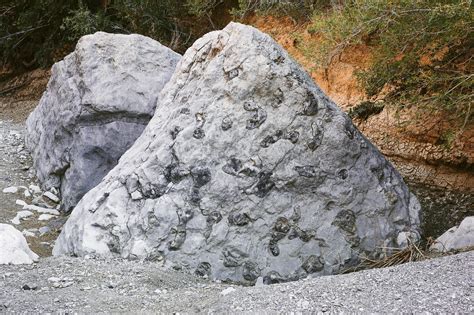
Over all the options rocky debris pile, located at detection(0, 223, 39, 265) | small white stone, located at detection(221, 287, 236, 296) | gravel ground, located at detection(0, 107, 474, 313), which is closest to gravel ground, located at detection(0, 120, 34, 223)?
rocky debris pile, located at detection(0, 223, 39, 265)

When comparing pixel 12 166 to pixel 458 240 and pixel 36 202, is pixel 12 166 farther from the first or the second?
pixel 458 240

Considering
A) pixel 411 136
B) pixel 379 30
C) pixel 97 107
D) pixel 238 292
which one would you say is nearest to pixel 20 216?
pixel 97 107

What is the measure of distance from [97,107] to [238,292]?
9.92ft

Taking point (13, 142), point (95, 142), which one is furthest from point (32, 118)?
point (95, 142)

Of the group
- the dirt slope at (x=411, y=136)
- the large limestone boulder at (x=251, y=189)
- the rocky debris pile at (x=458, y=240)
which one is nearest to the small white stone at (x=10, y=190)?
the large limestone boulder at (x=251, y=189)

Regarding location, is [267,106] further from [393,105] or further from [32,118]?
[32,118]

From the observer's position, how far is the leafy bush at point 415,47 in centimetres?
489

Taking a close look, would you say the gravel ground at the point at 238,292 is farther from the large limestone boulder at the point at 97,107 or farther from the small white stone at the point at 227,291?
the large limestone boulder at the point at 97,107

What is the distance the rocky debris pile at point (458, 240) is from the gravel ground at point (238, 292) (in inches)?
43.1

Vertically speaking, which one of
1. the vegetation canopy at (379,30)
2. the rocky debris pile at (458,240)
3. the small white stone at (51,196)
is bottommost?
the small white stone at (51,196)

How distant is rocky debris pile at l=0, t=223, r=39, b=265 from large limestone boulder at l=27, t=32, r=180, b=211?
1689 millimetres

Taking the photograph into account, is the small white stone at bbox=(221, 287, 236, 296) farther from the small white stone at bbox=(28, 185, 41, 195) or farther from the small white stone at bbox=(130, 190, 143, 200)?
the small white stone at bbox=(28, 185, 41, 195)

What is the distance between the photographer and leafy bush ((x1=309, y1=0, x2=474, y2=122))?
4.89 m

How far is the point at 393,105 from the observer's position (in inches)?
232
